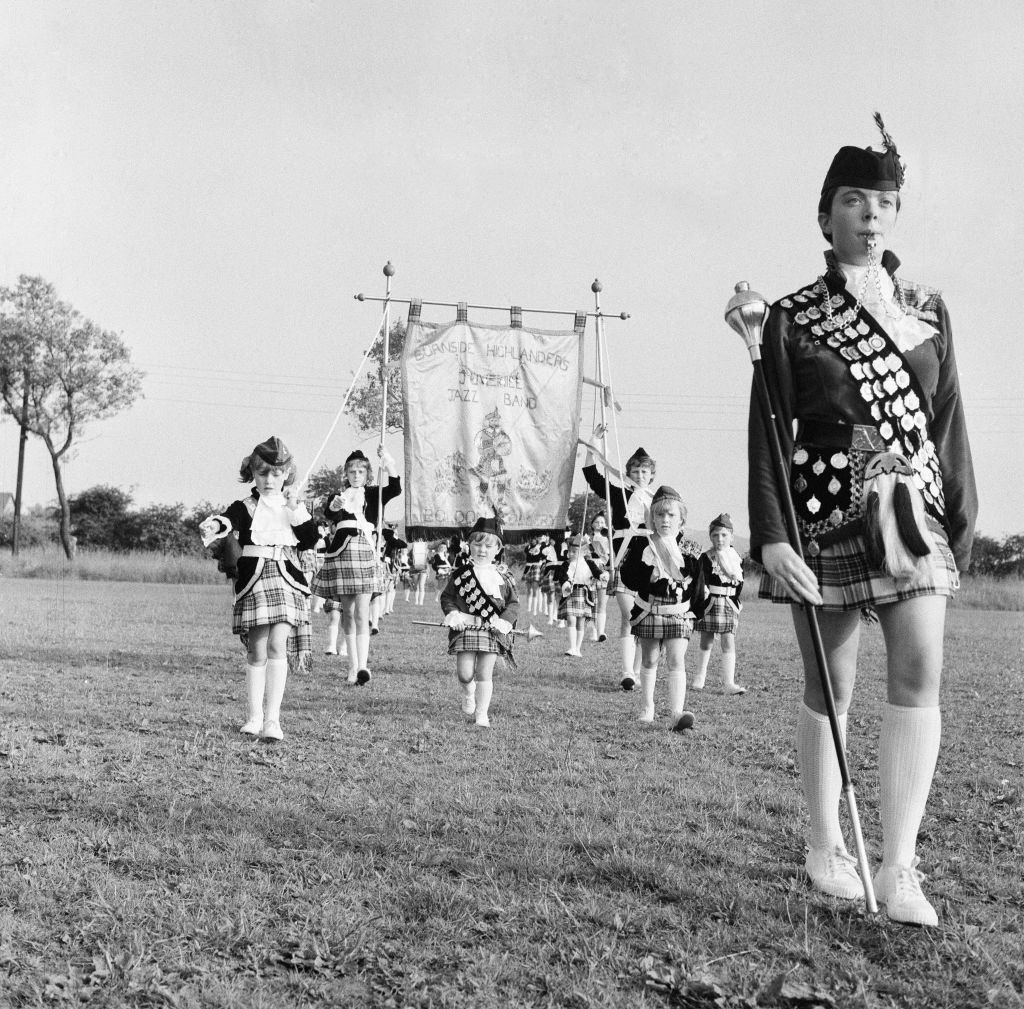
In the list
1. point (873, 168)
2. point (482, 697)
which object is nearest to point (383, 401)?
point (482, 697)

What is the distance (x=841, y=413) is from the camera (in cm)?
361

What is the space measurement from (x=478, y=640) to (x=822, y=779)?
4623 mm

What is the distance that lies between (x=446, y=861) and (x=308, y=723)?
151 inches

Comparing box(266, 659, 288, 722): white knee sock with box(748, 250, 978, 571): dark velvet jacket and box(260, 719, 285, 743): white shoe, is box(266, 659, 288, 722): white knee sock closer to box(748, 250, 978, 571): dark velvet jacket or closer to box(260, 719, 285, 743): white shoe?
box(260, 719, 285, 743): white shoe

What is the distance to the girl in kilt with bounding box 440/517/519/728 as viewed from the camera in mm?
8195

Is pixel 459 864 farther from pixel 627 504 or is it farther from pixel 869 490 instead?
pixel 627 504

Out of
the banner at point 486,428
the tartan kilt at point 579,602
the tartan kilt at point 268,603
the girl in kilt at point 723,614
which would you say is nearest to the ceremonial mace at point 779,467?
the tartan kilt at point 268,603

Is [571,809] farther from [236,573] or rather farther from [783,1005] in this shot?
[236,573]

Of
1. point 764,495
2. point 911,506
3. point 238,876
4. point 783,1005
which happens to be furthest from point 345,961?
point 911,506

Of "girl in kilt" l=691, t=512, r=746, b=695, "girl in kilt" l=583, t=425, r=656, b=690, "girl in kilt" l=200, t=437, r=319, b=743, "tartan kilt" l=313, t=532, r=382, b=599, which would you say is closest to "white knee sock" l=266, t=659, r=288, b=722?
"girl in kilt" l=200, t=437, r=319, b=743

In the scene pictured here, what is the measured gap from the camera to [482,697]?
7.93 m

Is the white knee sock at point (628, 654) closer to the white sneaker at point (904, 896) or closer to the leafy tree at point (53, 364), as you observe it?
the white sneaker at point (904, 896)

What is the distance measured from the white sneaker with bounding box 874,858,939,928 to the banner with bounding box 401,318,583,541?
324 inches

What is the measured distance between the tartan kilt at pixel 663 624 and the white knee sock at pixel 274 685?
282cm
